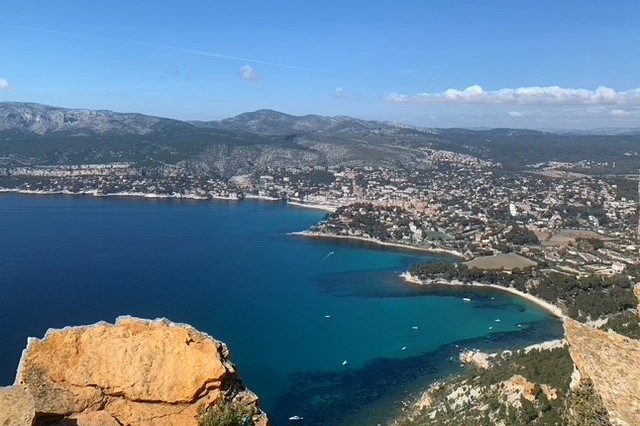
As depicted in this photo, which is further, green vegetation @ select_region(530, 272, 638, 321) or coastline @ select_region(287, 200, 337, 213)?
coastline @ select_region(287, 200, 337, 213)

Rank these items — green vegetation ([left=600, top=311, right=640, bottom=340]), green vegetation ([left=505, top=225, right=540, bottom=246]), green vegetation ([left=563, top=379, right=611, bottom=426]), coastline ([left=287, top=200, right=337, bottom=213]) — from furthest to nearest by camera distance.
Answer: coastline ([left=287, top=200, right=337, bottom=213]) < green vegetation ([left=505, top=225, right=540, bottom=246]) < green vegetation ([left=600, top=311, right=640, bottom=340]) < green vegetation ([left=563, top=379, right=611, bottom=426])

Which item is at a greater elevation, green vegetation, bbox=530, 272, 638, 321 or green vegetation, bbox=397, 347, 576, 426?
green vegetation, bbox=397, 347, 576, 426

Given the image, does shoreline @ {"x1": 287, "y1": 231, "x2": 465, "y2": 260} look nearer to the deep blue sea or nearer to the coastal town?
the coastal town

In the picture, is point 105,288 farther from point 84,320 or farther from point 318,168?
point 318,168

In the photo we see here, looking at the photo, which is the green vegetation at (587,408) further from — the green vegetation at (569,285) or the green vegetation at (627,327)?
the green vegetation at (569,285)

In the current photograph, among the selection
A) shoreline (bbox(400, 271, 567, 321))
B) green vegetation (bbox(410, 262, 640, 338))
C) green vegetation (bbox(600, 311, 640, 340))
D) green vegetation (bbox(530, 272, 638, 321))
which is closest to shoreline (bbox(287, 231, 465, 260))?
green vegetation (bbox(410, 262, 640, 338))

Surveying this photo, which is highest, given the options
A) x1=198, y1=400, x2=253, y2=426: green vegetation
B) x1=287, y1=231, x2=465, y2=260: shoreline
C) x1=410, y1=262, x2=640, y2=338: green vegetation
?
x1=198, y1=400, x2=253, y2=426: green vegetation

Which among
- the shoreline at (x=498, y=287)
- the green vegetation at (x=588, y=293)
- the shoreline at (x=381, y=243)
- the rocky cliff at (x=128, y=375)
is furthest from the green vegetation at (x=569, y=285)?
the rocky cliff at (x=128, y=375)
